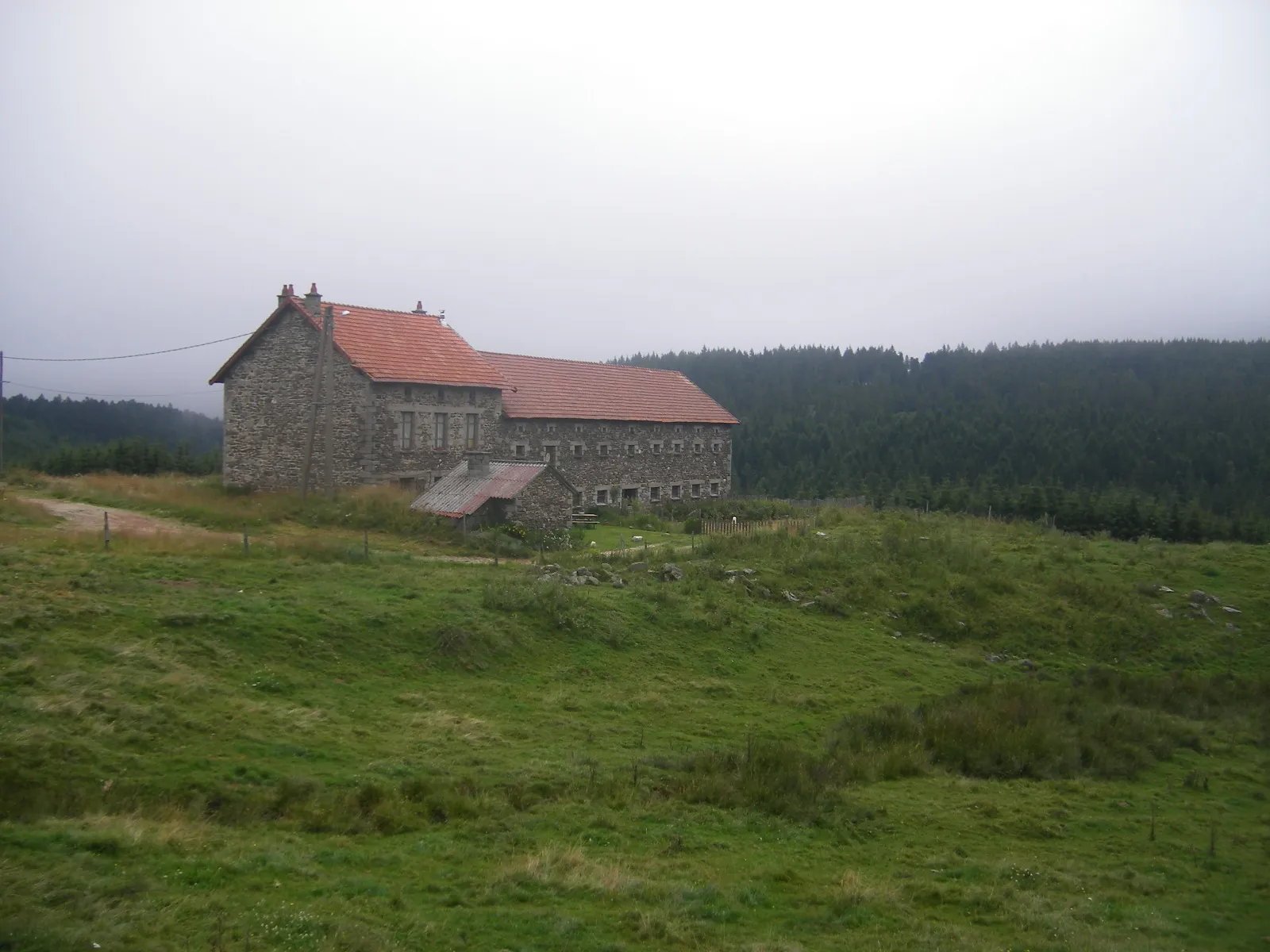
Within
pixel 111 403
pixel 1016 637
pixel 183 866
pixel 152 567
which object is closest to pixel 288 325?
pixel 152 567

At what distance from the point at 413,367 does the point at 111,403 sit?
294 feet

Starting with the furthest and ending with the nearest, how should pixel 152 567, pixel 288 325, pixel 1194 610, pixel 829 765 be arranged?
1. pixel 288 325
2. pixel 1194 610
3. pixel 152 567
4. pixel 829 765

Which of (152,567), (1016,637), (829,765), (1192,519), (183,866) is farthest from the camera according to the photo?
(1192,519)

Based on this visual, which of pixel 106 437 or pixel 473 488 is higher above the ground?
pixel 106 437

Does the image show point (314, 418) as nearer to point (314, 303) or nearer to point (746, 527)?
point (314, 303)

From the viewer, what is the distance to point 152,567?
18.6 metres

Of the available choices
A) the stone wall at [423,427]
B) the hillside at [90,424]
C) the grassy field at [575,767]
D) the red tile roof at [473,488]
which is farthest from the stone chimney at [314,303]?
the hillside at [90,424]

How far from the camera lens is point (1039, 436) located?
80.4 metres

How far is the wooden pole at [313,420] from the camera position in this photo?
33562mm

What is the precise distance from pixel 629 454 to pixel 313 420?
15.5 m

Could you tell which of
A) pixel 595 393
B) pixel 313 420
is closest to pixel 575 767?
pixel 313 420

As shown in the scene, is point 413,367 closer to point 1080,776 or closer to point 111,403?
point 1080,776

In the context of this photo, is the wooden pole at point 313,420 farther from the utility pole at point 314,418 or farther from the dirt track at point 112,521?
the dirt track at point 112,521

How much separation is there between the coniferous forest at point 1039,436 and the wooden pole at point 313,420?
117 ft
